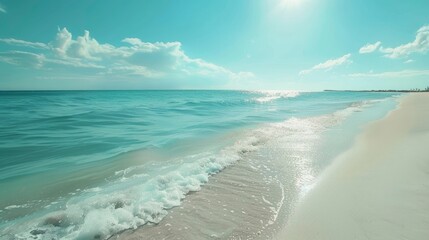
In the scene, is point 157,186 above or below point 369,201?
below

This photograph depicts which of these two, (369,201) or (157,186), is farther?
(157,186)

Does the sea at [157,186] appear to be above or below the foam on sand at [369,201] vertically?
below

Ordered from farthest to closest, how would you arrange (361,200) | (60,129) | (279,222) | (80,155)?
(60,129) → (80,155) → (361,200) → (279,222)

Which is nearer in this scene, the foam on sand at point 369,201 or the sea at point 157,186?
the foam on sand at point 369,201

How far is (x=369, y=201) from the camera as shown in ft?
14.0

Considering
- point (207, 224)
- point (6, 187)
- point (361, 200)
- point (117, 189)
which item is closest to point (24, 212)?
point (117, 189)

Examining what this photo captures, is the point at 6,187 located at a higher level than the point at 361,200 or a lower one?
lower

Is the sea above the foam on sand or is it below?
below

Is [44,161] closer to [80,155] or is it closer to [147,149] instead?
[80,155]

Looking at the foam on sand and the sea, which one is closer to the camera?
the foam on sand

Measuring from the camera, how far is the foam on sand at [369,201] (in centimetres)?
341

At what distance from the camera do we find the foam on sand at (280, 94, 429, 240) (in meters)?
3.41

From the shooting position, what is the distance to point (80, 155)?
8.43 meters

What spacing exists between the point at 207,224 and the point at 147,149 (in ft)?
19.2
